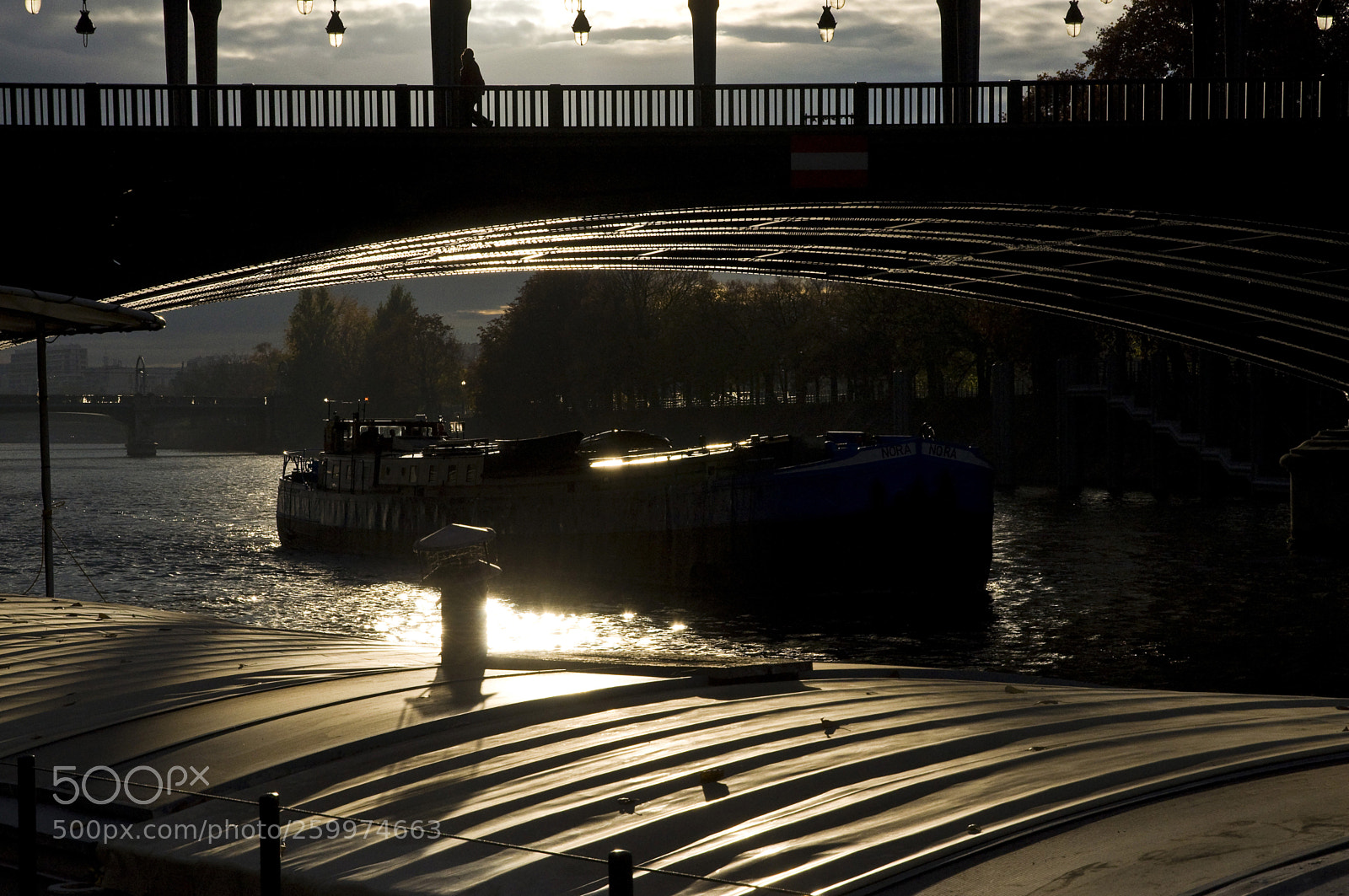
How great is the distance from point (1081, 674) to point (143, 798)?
17094mm

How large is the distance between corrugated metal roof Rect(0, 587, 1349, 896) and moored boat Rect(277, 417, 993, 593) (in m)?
21.0

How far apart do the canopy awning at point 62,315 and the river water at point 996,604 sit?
723 cm

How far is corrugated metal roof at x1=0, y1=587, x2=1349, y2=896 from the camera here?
5.56 meters

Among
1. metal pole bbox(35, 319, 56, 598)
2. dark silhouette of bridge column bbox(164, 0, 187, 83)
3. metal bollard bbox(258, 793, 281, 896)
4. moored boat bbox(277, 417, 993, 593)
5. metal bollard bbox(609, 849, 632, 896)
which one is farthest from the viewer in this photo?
dark silhouette of bridge column bbox(164, 0, 187, 83)

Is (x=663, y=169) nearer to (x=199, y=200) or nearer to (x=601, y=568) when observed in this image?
(x=199, y=200)

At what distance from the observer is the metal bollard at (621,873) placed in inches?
154

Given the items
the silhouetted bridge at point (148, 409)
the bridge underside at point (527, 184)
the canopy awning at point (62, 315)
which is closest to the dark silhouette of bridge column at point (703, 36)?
the bridge underside at point (527, 184)

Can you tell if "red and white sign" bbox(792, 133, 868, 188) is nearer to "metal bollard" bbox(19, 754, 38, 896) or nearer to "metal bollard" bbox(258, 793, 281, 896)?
"metal bollard" bbox(19, 754, 38, 896)

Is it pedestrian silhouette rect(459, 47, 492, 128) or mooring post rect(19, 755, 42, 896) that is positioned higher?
pedestrian silhouette rect(459, 47, 492, 128)

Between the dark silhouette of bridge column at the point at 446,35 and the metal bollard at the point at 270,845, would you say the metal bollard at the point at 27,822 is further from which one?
the dark silhouette of bridge column at the point at 446,35

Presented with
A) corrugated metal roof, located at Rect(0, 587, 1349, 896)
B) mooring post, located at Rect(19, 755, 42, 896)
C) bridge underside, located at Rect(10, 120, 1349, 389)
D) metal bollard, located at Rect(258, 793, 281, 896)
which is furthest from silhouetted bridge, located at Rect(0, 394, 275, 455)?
metal bollard, located at Rect(258, 793, 281, 896)

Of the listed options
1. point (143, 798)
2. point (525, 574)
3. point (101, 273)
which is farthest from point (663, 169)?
point (143, 798)

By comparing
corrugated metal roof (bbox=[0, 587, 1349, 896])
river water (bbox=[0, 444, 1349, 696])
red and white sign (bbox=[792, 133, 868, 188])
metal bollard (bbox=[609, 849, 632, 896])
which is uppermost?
red and white sign (bbox=[792, 133, 868, 188])

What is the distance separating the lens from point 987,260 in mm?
39469
